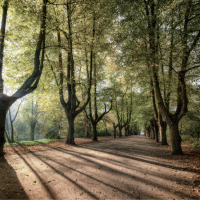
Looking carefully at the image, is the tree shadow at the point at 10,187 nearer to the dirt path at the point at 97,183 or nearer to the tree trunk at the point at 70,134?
the dirt path at the point at 97,183

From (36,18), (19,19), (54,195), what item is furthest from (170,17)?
(19,19)

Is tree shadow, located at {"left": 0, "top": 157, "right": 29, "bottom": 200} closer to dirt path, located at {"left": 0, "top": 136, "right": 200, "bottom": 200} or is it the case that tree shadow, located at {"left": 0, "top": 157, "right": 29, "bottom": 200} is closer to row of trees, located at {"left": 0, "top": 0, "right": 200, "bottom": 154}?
dirt path, located at {"left": 0, "top": 136, "right": 200, "bottom": 200}

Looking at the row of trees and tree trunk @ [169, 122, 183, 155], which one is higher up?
the row of trees

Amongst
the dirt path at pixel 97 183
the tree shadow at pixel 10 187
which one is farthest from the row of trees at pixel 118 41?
the dirt path at pixel 97 183

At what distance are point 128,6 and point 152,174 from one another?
8870 millimetres

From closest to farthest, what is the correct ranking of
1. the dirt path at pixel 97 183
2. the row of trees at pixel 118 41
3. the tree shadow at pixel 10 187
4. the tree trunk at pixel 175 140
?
the tree shadow at pixel 10 187, the dirt path at pixel 97 183, the row of trees at pixel 118 41, the tree trunk at pixel 175 140

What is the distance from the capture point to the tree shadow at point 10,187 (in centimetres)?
322

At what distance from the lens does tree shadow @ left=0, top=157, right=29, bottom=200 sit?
3221mm

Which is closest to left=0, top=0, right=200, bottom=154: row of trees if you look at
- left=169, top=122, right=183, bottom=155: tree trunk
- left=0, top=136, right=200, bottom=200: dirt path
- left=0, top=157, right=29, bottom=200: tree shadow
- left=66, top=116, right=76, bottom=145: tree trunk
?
left=169, top=122, right=183, bottom=155: tree trunk

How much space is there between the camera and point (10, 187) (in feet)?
11.9

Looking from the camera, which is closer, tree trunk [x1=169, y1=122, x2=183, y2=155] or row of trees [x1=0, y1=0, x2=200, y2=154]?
row of trees [x1=0, y1=0, x2=200, y2=154]

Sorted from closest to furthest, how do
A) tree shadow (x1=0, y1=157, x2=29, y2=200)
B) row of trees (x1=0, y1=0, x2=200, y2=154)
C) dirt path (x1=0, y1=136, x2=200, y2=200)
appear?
tree shadow (x1=0, y1=157, x2=29, y2=200) < dirt path (x1=0, y1=136, x2=200, y2=200) < row of trees (x1=0, y1=0, x2=200, y2=154)

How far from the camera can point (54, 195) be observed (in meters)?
3.33

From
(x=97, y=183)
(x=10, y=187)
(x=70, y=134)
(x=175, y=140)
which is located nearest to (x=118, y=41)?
(x=97, y=183)
